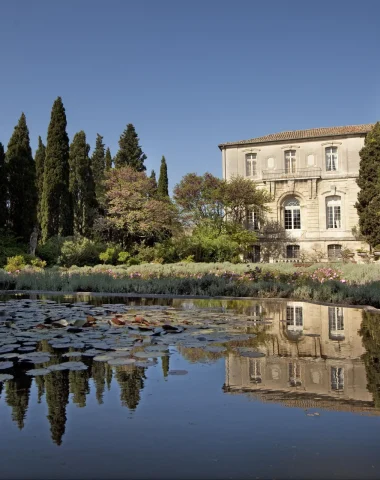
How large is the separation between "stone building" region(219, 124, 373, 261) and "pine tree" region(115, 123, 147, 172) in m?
7.38

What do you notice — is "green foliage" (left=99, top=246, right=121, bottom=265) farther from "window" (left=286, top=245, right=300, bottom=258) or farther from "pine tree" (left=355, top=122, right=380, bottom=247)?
"pine tree" (left=355, top=122, right=380, bottom=247)

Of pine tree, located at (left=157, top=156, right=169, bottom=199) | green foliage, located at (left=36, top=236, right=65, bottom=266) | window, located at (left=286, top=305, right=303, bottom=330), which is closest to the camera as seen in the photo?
window, located at (left=286, top=305, right=303, bottom=330)

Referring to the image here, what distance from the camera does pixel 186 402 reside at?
3045 millimetres

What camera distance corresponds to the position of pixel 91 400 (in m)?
3.09

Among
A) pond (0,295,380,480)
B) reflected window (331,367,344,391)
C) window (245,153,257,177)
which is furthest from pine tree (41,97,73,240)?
reflected window (331,367,344,391)

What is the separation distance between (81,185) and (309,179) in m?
16.3

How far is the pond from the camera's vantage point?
2.12m

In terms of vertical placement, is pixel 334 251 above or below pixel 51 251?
above

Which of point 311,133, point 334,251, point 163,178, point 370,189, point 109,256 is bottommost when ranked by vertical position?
point 109,256

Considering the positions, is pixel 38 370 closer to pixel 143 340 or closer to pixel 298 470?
pixel 143 340

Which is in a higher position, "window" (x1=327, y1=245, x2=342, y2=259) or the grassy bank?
"window" (x1=327, y1=245, x2=342, y2=259)

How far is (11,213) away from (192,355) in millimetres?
24120

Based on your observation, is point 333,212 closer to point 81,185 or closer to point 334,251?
point 334,251

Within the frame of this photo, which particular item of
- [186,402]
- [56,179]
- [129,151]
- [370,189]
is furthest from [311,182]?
[186,402]
